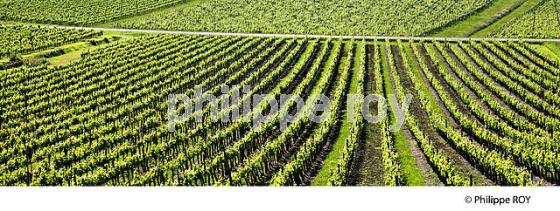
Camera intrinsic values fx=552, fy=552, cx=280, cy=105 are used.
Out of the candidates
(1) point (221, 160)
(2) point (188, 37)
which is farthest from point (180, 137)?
(2) point (188, 37)

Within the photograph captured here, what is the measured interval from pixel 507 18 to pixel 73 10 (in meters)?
103

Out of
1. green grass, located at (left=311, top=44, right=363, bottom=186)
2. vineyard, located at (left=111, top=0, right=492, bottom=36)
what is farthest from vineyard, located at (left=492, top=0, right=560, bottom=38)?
green grass, located at (left=311, top=44, right=363, bottom=186)

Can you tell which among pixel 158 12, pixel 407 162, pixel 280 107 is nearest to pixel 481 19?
pixel 158 12

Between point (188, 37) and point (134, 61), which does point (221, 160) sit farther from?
point (188, 37)

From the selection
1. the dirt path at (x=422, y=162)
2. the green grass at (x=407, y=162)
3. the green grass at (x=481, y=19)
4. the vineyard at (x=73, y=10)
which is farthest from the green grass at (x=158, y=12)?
the dirt path at (x=422, y=162)

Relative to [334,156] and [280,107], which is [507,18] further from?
[334,156]

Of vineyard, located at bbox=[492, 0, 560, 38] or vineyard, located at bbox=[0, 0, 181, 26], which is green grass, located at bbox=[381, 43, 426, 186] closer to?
vineyard, located at bbox=[492, 0, 560, 38]

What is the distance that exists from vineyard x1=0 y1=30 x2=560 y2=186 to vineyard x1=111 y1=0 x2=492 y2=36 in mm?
28310

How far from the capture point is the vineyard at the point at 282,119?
44562 mm

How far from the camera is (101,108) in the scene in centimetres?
5991

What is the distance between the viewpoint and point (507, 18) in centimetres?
12412

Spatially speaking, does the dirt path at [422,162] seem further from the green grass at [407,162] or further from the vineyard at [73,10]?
the vineyard at [73,10]

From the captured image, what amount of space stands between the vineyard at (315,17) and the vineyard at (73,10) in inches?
241

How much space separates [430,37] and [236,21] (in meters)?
45.7
